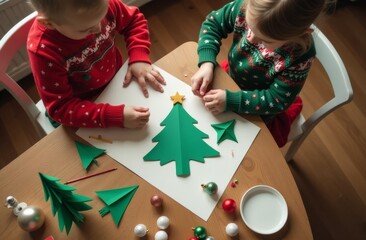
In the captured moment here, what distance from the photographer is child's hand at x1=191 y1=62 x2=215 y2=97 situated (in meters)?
0.88

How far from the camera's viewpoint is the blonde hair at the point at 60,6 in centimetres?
71

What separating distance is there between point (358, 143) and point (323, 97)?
10.7 inches

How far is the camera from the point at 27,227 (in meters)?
0.73

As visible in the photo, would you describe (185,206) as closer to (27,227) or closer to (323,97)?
(27,227)

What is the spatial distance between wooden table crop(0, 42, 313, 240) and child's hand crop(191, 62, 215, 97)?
156mm

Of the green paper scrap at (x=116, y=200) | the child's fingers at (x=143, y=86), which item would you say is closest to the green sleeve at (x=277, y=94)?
the child's fingers at (x=143, y=86)

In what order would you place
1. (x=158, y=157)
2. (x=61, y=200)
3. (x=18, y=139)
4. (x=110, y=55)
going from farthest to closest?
(x=18, y=139) < (x=110, y=55) < (x=158, y=157) < (x=61, y=200)

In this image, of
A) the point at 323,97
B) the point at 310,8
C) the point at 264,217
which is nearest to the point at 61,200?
the point at 264,217

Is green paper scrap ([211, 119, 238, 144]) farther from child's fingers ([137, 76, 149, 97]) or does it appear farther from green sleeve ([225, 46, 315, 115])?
child's fingers ([137, 76, 149, 97])

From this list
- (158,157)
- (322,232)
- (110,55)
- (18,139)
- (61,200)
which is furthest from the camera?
(18,139)

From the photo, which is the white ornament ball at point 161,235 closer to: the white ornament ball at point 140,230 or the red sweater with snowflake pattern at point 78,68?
the white ornament ball at point 140,230

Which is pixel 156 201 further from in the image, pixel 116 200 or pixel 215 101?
pixel 215 101

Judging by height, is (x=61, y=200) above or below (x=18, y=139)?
above

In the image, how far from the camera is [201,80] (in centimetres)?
89
